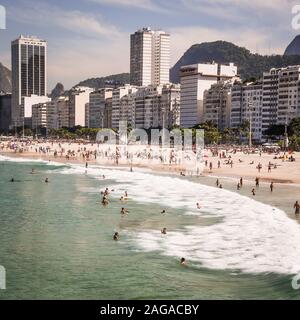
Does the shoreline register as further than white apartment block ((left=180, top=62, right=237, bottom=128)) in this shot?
No

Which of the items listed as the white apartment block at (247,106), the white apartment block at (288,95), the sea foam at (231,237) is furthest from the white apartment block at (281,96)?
the sea foam at (231,237)

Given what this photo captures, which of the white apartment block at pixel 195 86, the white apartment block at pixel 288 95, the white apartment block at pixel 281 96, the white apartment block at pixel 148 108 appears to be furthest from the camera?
the white apartment block at pixel 148 108

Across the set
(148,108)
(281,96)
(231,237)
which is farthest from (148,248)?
(148,108)

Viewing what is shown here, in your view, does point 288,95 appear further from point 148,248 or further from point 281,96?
point 148,248

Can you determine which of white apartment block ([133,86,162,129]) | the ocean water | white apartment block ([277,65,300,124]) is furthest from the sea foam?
white apartment block ([133,86,162,129])

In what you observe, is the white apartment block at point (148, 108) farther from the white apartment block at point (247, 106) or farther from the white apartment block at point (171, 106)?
the white apartment block at point (247, 106)

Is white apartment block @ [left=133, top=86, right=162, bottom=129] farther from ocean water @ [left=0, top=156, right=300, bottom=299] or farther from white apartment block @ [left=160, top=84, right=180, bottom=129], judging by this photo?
ocean water @ [left=0, top=156, right=300, bottom=299]

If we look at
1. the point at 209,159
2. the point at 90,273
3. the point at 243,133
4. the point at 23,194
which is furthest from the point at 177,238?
the point at 243,133
